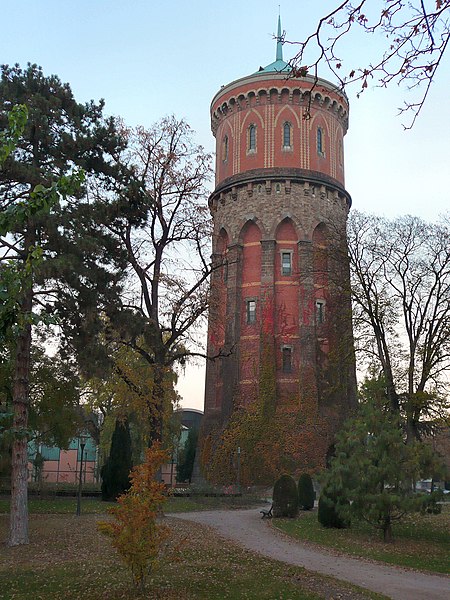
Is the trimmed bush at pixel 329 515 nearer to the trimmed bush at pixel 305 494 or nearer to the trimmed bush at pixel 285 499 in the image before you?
the trimmed bush at pixel 285 499

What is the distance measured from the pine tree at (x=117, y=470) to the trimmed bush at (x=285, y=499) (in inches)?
262

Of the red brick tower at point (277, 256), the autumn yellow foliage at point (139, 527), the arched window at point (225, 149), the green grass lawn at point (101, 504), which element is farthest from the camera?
the arched window at point (225, 149)

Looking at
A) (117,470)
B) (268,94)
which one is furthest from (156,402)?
(268,94)

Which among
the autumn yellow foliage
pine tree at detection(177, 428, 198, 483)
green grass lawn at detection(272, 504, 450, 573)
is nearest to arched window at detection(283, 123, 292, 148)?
pine tree at detection(177, 428, 198, 483)

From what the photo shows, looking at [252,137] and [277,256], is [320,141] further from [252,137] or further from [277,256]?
[277,256]

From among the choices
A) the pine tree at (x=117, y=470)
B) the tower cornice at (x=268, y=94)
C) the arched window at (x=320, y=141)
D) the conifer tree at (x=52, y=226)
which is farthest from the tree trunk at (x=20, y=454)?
the arched window at (x=320, y=141)

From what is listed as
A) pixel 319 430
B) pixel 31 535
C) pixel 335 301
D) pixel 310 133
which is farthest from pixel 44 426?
pixel 310 133

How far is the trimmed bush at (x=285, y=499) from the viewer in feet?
73.8

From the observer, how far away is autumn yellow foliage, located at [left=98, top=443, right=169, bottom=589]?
995 centimetres

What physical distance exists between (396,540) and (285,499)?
5608 mm

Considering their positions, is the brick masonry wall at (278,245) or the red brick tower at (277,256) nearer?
the red brick tower at (277,256)

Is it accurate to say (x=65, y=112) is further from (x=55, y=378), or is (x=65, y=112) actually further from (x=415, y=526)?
(x=415, y=526)

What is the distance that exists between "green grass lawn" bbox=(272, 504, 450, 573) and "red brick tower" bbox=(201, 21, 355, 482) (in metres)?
11.6

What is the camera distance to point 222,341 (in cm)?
3709
